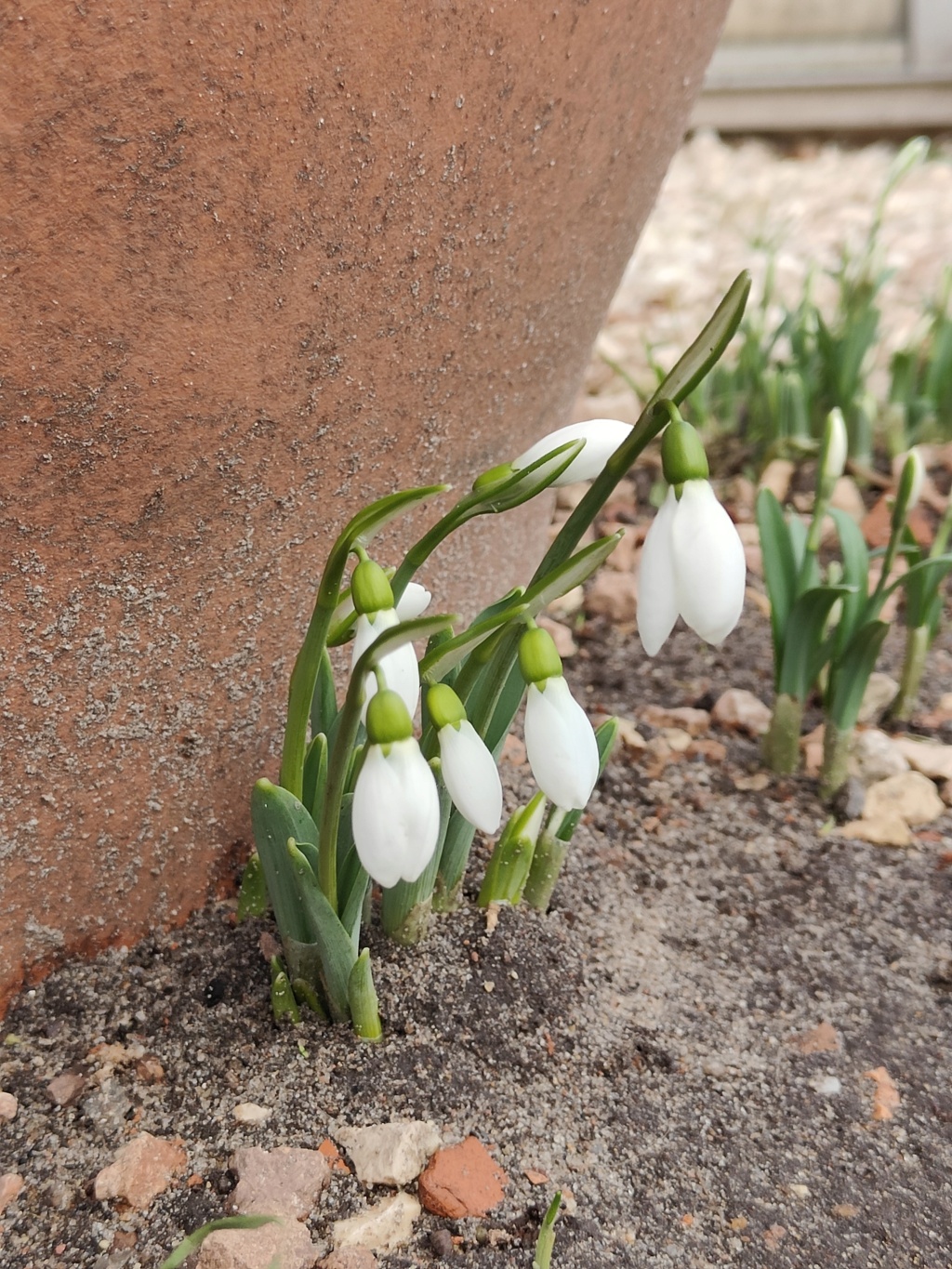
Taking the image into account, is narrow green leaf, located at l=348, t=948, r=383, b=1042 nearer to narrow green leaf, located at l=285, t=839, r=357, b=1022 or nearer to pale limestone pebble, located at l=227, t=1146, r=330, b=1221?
narrow green leaf, located at l=285, t=839, r=357, b=1022

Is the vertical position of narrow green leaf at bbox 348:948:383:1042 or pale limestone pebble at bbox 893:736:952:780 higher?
pale limestone pebble at bbox 893:736:952:780

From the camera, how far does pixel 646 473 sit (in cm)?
233

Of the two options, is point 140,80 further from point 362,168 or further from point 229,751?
point 229,751

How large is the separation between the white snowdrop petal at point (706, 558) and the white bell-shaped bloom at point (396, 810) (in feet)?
0.64

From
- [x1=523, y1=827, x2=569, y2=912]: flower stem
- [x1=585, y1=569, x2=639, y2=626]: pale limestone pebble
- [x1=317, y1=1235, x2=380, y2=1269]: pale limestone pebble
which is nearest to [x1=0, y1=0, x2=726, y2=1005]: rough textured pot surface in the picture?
[x1=523, y1=827, x2=569, y2=912]: flower stem

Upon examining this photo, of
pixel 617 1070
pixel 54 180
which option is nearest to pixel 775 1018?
pixel 617 1070

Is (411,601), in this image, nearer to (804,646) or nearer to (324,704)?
(324,704)

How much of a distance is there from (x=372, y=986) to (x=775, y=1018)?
0.42 meters

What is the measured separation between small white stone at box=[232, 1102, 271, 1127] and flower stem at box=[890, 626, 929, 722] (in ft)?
3.53

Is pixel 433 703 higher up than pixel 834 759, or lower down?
higher up

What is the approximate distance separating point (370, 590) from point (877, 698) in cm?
113

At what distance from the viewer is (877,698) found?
1.73 m

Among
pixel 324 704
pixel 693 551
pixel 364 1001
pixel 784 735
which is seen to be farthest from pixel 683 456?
pixel 784 735

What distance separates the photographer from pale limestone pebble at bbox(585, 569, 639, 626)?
6.20 ft
